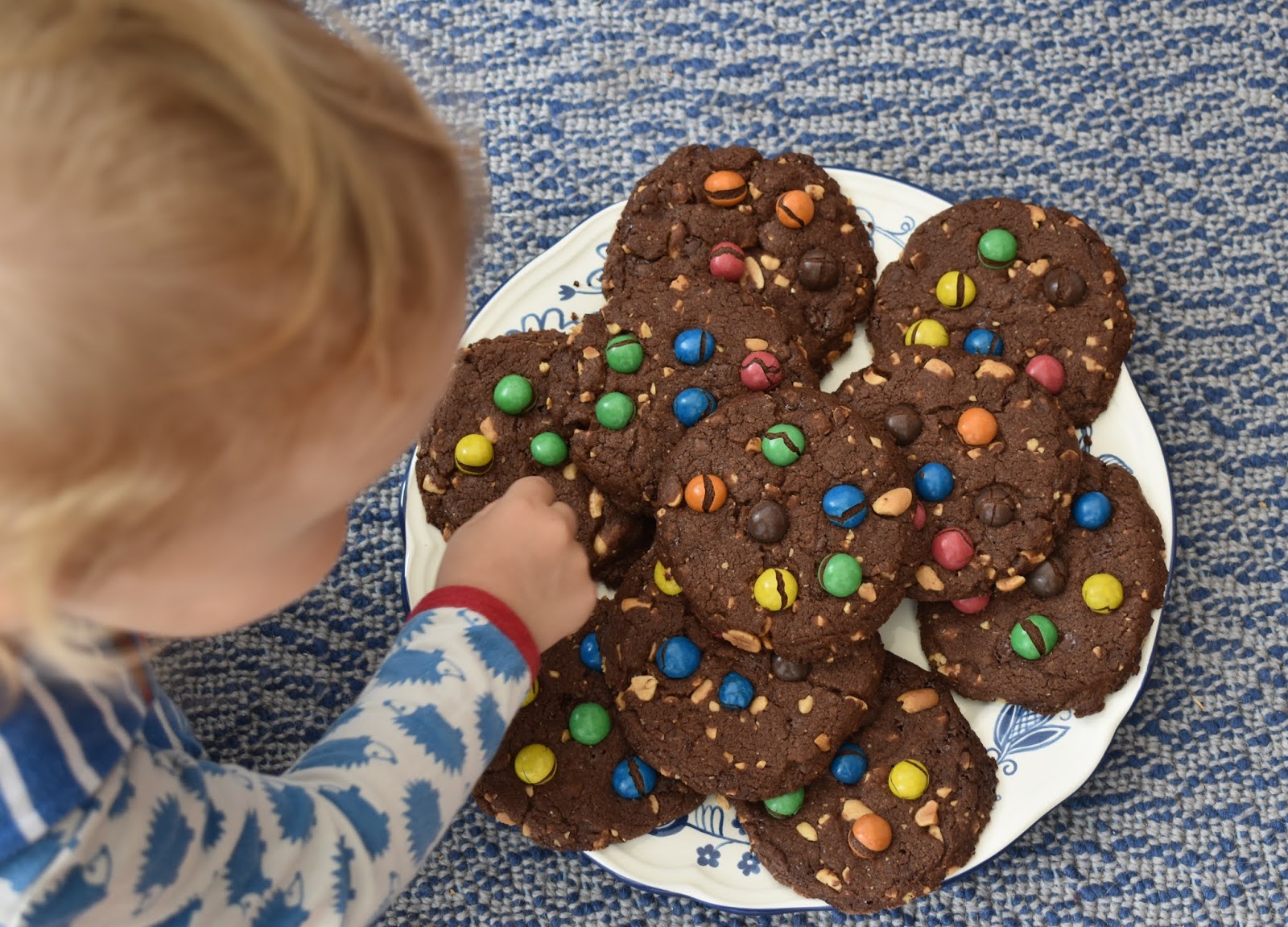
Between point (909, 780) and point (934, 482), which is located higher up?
point (934, 482)

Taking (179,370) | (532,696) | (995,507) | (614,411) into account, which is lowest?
(532,696)

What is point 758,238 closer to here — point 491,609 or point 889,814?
point 491,609

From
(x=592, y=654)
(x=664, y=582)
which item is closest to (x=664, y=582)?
(x=664, y=582)

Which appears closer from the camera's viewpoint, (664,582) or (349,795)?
(349,795)

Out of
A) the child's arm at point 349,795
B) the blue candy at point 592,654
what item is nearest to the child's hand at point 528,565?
the child's arm at point 349,795

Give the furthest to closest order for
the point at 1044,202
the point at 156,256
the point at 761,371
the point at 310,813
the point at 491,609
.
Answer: the point at 1044,202
the point at 761,371
the point at 491,609
the point at 310,813
the point at 156,256

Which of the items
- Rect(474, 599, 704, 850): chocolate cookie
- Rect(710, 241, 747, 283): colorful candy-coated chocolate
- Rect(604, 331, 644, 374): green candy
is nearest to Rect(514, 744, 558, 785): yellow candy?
Rect(474, 599, 704, 850): chocolate cookie

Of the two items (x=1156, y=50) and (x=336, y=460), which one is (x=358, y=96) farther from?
(x=1156, y=50)

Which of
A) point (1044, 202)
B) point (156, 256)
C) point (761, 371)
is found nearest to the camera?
point (156, 256)
